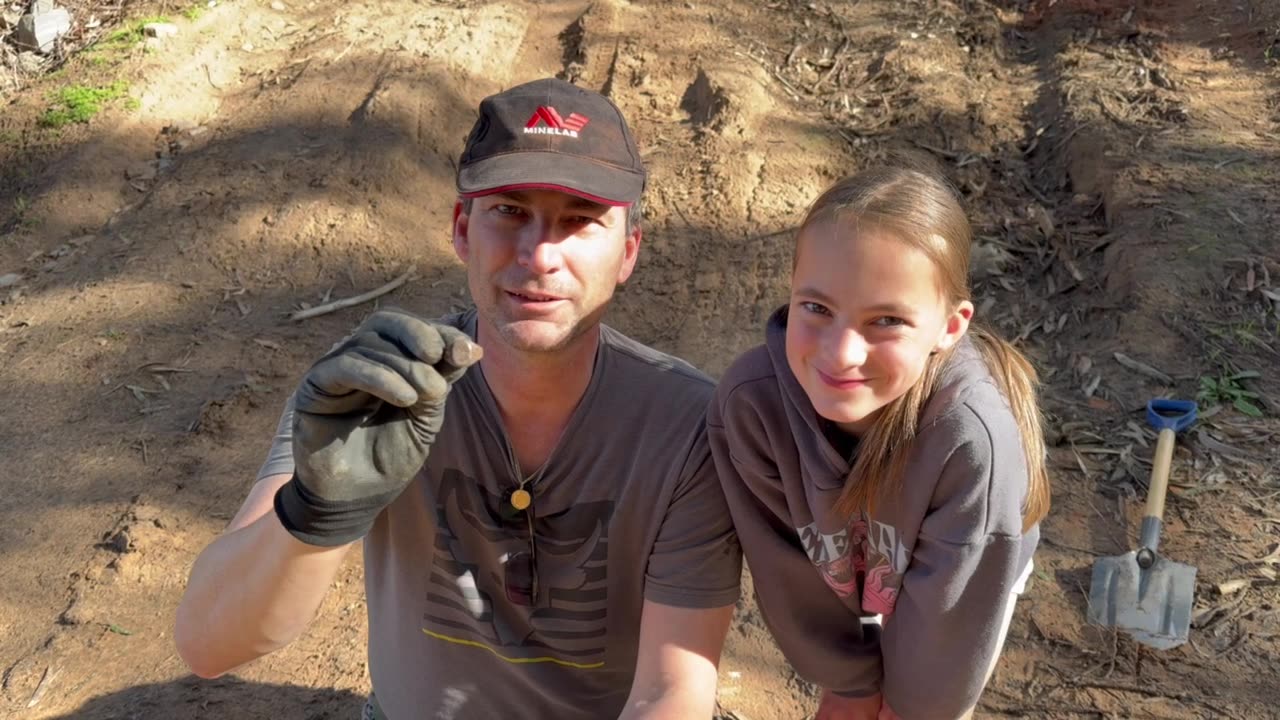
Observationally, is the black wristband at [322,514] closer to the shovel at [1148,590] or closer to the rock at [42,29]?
the shovel at [1148,590]

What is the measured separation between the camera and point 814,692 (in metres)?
3.31

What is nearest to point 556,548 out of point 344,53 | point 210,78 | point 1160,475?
point 1160,475

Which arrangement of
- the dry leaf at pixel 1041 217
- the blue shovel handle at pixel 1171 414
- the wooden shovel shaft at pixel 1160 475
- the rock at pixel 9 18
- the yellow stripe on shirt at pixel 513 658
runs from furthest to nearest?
the rock at pixel 9 18 < the dry leaf at pixel 1041 217 < the blue shovel handle at pixel 1171 414 < the wooden shovel shaft at pixel 1160 475 < the yellow stripe on shirt at pixel 513 658

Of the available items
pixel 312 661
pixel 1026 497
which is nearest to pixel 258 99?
pixel 312 661

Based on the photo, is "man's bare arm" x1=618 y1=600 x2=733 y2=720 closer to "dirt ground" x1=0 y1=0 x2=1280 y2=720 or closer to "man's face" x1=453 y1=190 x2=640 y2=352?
"man's face" x1=453 y1=190 x2=640 y2=352

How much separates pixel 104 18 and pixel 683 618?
20.3 feet

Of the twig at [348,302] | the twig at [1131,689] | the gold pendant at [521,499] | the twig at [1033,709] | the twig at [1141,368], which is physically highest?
the gold pendant at [521,499]

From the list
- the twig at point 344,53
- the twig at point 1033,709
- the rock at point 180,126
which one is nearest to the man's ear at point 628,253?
the twig at point 1033,709

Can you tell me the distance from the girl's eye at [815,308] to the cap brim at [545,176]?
17.1 inches

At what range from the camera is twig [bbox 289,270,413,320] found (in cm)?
483

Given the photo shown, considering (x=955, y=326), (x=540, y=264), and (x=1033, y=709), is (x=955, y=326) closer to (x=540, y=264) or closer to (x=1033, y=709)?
A: (x=540, y=264)

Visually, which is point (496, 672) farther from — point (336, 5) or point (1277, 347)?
point (336, 5)

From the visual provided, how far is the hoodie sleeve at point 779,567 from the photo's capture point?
2.15 metres

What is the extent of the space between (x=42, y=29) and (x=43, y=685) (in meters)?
4.72
